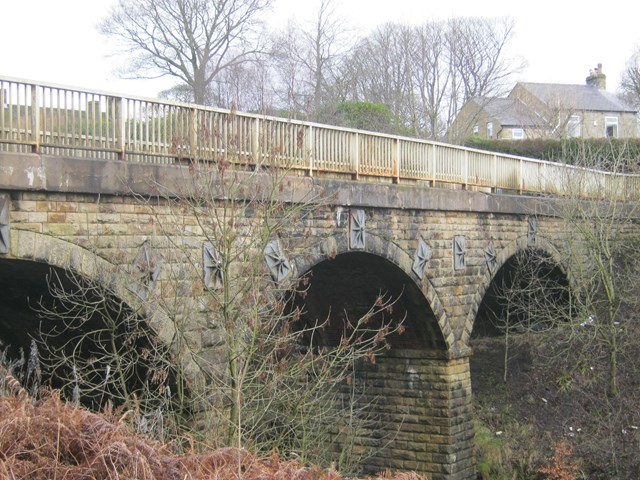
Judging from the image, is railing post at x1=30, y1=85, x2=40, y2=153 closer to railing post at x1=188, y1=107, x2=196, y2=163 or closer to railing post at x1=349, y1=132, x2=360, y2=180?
railing post at x1=188, y1=107, x2=196, y2=163

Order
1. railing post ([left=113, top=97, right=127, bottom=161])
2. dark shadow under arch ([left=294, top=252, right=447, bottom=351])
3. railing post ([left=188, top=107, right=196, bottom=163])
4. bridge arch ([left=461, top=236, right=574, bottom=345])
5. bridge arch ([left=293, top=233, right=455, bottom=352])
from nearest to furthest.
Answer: railing post ([left=113, top=97, right=127, bottom=161])
railing post ([left=188, top=107, right=196, bottom=163])
bridge arch ([left=293, top=233, right=455, bottom=352])
dark shadow under arch ([left=294, top=252, right=447, bottom=351])
bridge arch ([left=461, top=236, right=574, bottom=345])

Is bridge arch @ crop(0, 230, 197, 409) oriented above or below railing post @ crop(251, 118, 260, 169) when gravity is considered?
below

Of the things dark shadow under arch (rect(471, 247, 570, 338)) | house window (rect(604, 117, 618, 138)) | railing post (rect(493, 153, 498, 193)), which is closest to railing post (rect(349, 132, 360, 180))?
railing post (rect(493, 153, 498, 193))

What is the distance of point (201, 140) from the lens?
8992 mm

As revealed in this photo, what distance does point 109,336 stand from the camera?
943 centimetres

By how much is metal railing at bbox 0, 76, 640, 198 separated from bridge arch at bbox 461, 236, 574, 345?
5.85 feet

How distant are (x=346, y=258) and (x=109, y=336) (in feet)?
14.0

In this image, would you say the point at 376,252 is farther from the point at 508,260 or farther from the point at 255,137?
the point at 508,260

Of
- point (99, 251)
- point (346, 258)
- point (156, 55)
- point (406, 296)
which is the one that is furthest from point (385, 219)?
point (156, 55)

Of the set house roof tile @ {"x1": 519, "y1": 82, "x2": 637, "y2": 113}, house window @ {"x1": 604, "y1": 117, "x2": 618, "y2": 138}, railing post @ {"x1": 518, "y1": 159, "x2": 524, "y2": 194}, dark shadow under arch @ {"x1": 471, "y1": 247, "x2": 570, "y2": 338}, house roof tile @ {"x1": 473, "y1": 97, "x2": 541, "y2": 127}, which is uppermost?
house roof tile @ {"x1": 519, "y1": 82, "x2": 637, "y2": 113}

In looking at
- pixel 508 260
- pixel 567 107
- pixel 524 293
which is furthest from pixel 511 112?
pixel 508 260

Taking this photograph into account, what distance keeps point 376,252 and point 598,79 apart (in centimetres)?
4072

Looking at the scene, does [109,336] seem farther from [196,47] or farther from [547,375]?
[196,47]

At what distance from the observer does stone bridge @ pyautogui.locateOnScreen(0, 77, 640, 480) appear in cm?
772
